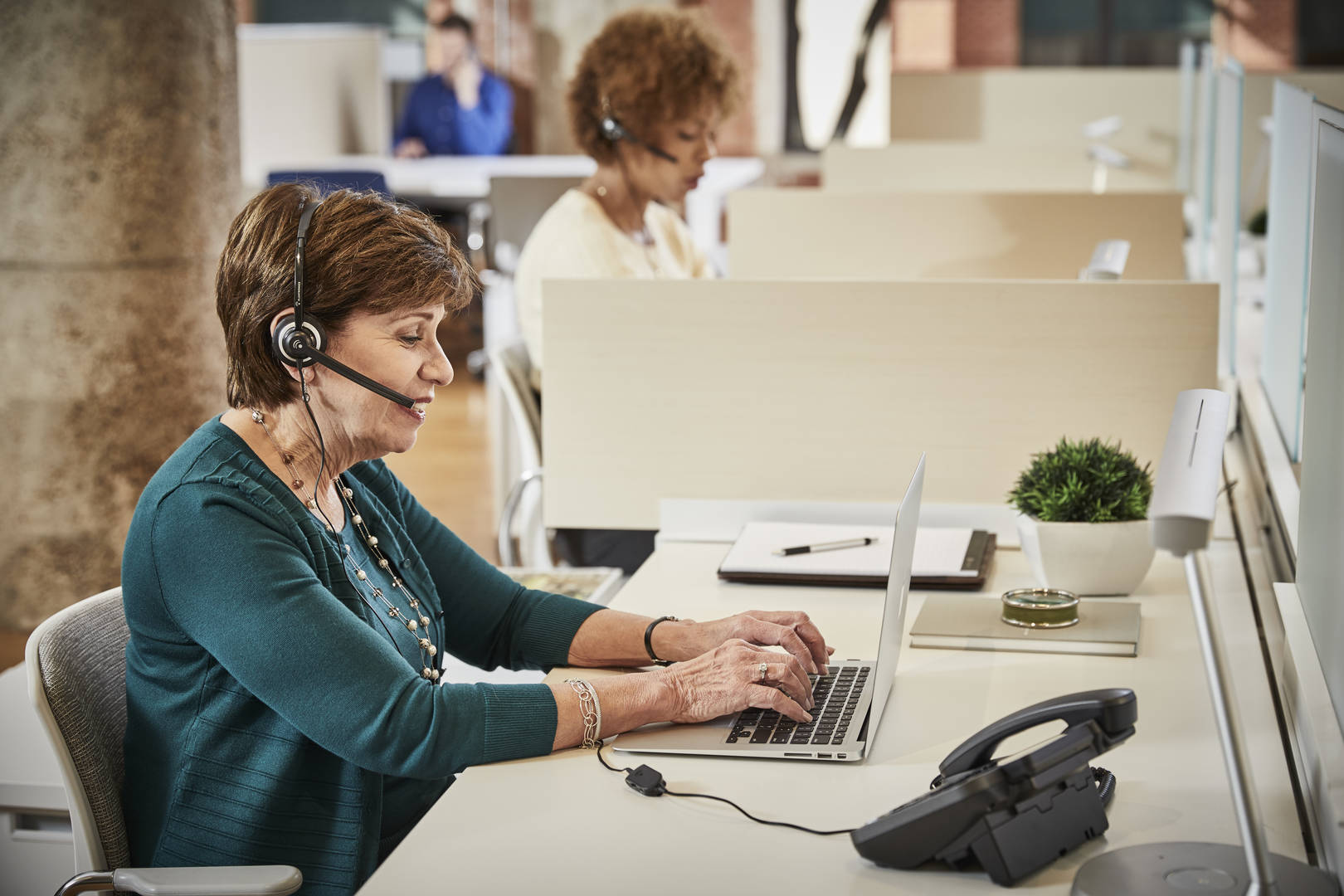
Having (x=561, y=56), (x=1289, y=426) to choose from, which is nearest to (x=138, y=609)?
(x=1289, y=426)

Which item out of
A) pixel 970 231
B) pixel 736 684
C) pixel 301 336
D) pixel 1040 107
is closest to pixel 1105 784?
pixel 736 684

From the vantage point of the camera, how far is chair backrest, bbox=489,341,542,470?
2.34 meters

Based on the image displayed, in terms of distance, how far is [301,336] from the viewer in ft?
4.02

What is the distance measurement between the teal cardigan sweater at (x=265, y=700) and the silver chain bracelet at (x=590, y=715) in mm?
29

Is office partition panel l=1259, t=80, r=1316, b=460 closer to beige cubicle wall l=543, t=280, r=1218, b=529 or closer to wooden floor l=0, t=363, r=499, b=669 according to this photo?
beige cubicle wall l=543, t=280, r=1218, b=529

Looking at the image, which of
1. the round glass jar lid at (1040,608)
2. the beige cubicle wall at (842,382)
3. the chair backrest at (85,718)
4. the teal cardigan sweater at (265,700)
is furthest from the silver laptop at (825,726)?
the beige cubicle wall at (842,382)

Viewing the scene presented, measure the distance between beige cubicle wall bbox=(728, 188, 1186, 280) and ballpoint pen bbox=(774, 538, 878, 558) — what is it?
108 cm

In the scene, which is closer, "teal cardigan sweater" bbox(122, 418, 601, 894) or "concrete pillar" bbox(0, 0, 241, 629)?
"teal cardigan sweater" bbox(122, 418, 601, 894)

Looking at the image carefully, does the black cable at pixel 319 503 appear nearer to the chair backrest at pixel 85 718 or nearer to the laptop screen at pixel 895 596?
the chair backrest at pixel 85 718

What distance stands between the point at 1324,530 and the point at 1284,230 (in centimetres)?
107

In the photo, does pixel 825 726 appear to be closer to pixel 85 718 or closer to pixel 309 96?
pixel 85 718

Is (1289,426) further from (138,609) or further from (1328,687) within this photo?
(138,609)

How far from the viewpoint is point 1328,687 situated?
101 centimetres

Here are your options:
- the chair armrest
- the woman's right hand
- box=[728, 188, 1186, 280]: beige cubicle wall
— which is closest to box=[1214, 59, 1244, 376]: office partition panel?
box=[728, 188, 1186, 280]: beige cubicle wall
